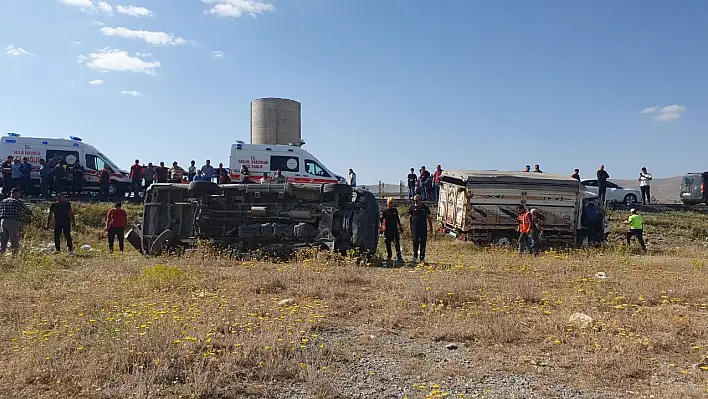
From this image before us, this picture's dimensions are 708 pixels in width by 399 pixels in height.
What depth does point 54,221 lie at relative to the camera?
14.5m

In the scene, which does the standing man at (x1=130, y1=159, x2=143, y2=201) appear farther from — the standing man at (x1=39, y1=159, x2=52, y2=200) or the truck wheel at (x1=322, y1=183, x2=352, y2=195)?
the truck wheel at (x1=322, y1=183, x2=352, y2=195)

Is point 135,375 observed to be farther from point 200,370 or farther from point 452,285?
point 452,285

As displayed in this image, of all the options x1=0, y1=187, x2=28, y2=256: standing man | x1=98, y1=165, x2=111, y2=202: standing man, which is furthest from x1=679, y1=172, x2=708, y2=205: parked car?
x1=0, y1=187, x2=28, y2=256: standing man

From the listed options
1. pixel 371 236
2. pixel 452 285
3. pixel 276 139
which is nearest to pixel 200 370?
pixel 452 285

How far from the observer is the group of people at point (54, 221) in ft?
42.4

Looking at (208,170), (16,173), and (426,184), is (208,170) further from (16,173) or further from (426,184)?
(426,184)

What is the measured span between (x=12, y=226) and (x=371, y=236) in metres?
7.80

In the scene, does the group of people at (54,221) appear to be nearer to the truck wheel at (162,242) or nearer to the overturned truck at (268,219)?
the overturned truck at (268,219)

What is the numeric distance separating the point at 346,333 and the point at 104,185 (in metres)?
18.3

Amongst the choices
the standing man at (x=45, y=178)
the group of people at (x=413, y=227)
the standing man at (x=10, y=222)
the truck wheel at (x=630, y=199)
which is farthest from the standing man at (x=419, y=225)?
the truck wheel at (x=630, y=199)

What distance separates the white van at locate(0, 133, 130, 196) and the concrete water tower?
27.4ft

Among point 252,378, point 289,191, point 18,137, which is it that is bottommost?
point 252,378

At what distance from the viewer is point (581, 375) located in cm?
523

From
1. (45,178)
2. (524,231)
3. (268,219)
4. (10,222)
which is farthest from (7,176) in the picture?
(524,231)
